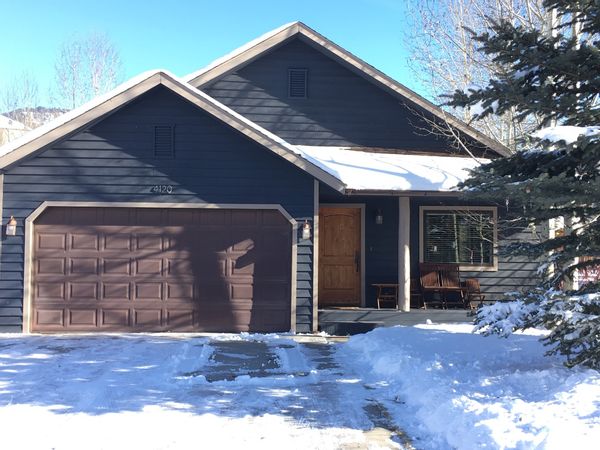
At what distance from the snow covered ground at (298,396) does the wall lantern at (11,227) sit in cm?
203

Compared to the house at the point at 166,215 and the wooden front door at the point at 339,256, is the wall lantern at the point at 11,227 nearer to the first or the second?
the house at the point at 166,215

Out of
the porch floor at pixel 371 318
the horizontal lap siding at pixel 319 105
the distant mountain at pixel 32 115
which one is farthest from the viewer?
the distant mountain at pixel 32 115

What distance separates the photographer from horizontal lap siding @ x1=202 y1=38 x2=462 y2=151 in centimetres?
1254

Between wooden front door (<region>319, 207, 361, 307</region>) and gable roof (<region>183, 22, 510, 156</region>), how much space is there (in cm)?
280

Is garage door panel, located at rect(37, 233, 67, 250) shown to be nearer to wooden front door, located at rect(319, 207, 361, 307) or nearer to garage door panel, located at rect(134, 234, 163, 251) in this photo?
garage door panel, located at rect(134, 234, 163, 251)

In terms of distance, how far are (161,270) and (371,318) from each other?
4132 millimetres

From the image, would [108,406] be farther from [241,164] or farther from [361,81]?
[361,81]

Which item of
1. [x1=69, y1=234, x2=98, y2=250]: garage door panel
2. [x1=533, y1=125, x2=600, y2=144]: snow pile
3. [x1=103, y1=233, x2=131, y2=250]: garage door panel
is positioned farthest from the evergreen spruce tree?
[x1=69, y1=234, x2=98, y2=250]: garage door panel

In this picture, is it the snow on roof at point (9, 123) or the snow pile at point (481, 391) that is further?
the snow on roof at point (9, 123)

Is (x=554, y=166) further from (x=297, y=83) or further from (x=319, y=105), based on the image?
(x=297, y=83)

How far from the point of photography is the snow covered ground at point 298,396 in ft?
15.8

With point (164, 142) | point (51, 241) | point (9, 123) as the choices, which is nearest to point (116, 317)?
point (51, 241)

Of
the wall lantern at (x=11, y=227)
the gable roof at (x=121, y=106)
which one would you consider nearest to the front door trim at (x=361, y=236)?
the gable roof at (x=121, y=106)

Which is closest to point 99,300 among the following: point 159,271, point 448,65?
point 159,271
